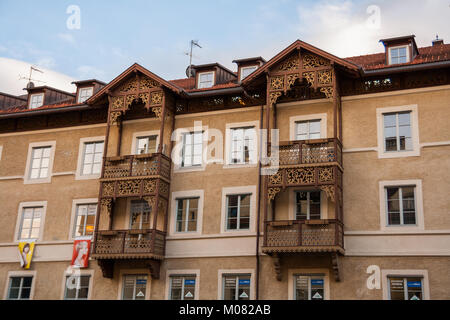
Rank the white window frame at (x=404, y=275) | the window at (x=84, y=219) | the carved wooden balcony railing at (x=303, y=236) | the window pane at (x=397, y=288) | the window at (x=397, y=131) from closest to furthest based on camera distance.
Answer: the white window frame at (x=404, y=275) < the window pane at (x=397, y=288) < the carved wooden balcony railing at (x=303, y=236) < the window at (x=397, y=131) < the window at (x=84, y=219)

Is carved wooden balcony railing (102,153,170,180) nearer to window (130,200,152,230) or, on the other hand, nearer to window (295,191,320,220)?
window (130,200,152,230)

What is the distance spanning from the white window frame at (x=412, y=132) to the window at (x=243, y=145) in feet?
15.7

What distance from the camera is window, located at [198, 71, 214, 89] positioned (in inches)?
1057

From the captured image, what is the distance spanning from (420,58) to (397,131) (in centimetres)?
345

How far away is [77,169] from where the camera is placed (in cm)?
2681

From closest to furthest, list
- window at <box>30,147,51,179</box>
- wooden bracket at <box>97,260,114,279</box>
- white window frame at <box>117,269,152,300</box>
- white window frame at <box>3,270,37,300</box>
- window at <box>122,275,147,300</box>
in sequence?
white window frame at <box>117,269,152,300</box> < window at <box>122,275,147,300</box> < wooden bracket at <box>97,260,114,279</box> < white window frame at <box>3,270,37,300</box> < window at <box>30,147,51,179</box>

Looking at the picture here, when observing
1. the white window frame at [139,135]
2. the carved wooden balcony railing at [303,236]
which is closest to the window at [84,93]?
the white window frame at [139,135]

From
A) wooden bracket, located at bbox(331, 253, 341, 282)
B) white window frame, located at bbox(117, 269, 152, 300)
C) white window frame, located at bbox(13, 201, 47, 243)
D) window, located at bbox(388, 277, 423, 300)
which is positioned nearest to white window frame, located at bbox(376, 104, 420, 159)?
wooden bracket, located at bbox(331, 253, 341, 282)

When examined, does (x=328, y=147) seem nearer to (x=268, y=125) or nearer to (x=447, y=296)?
(x=268, y=125)

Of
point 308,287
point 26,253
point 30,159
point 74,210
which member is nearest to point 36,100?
point 30,159

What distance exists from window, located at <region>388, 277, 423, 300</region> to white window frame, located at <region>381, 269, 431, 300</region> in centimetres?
12

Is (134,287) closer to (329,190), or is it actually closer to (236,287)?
(236,287)

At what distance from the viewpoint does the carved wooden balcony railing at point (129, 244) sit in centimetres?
2327

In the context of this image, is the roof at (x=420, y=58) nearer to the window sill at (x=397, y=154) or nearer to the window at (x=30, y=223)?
the window sill at (x=397, y=154)
